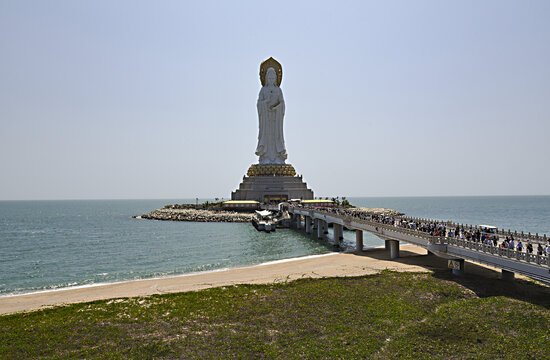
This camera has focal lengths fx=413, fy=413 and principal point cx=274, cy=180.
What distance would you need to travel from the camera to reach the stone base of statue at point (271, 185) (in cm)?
7625

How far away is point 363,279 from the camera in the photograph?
71.9 feet

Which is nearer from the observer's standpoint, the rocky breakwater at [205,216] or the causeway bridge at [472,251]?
the causeway bridge at [472,251]

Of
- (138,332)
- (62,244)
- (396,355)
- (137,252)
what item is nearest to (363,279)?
(396,355)

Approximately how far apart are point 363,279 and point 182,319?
32.9 ft

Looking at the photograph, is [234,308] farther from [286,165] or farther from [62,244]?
[286,165]

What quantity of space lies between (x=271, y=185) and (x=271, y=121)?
13.8m

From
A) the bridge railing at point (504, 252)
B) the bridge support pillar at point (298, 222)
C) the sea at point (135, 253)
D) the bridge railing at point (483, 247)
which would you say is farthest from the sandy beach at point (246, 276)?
the bridge support pillar at point (298, 222)

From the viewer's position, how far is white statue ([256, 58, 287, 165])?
3226 inches

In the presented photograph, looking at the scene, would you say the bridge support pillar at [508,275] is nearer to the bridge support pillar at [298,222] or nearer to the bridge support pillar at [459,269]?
the bridge support pillar at [459,269]

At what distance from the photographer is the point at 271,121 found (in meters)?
82.7

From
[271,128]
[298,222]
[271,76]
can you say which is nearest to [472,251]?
[298,222]

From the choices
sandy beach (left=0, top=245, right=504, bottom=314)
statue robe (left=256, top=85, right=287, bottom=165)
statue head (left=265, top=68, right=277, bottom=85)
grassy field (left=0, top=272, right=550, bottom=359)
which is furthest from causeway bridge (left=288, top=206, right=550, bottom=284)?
statue head (left=265, top=68, right=277, bottom=85)

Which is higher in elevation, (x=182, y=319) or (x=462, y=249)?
(x=462, y=249)

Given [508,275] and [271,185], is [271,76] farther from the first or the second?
[508,275]
